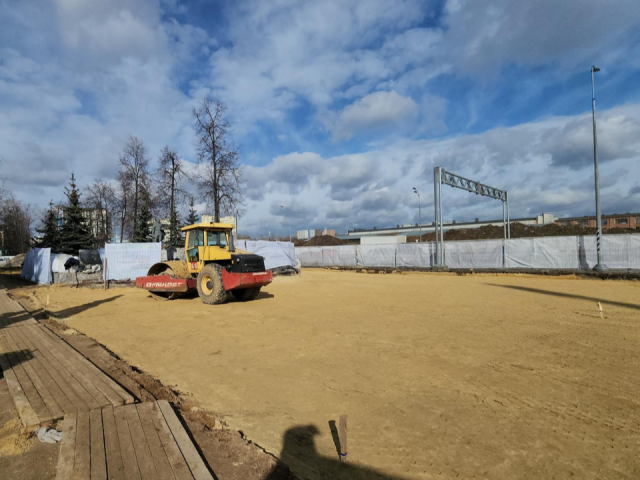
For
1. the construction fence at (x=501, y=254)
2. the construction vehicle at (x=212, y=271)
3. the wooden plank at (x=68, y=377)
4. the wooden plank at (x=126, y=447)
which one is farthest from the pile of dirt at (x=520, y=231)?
the wooden plank at (x=126, y=447)

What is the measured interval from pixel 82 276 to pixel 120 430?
19616 millimetres

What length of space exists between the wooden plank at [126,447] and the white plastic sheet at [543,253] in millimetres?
27304

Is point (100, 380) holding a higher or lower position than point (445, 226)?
lower

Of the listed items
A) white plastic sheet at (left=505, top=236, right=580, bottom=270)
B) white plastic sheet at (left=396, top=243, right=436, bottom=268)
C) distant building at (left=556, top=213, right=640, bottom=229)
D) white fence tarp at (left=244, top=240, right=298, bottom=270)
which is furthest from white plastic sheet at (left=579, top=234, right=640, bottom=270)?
distant building at (left=556, top=213, right=640, bottom=229)

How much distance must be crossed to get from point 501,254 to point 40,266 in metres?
30.0

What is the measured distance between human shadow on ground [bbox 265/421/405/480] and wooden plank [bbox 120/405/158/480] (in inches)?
38.3

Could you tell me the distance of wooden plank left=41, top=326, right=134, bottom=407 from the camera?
4.45 meters

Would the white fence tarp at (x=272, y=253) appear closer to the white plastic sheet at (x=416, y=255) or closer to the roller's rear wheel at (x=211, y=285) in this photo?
the roller's rear wheel at (x=211, y=285)

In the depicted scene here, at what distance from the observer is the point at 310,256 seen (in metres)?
37.3

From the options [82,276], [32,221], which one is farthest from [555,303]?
[32,221]

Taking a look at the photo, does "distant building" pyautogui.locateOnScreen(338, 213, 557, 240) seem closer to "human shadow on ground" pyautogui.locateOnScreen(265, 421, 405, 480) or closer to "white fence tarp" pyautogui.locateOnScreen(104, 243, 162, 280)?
"white fence tarp" pyautogui.locateOnScreen(104, 243, 162, 280)

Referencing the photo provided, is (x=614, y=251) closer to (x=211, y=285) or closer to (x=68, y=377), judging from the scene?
(x=211, y=285)

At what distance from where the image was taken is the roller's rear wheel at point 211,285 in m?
12.2

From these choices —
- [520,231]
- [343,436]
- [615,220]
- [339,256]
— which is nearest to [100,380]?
[343,436]
